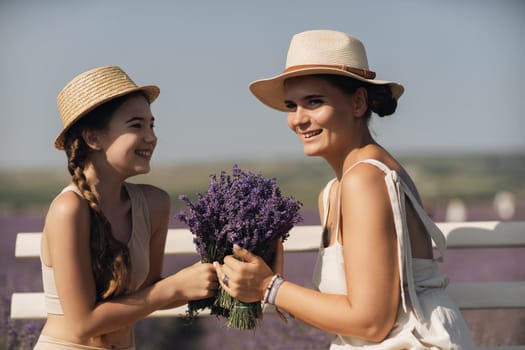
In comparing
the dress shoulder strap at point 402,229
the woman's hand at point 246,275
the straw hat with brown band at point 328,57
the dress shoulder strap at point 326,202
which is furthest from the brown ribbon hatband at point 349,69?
the woman's hand at point 246,275

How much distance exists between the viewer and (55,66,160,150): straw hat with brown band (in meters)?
2.88

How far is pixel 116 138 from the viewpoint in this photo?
2932 mm

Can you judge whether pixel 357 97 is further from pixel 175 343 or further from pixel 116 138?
pixel 175 343

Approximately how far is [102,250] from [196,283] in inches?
14.8

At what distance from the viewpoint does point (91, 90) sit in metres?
2.90

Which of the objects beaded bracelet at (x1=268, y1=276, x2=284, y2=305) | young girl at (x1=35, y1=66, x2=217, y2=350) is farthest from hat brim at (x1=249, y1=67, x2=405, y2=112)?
beaded bracelet at (x1=268, y1=276, x2=284, y2=305)

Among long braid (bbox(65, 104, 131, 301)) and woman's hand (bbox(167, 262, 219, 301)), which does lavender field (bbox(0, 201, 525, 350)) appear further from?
long braid (bbox(65, 104, 131, 301))

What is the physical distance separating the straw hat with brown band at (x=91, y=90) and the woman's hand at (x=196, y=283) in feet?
2.36

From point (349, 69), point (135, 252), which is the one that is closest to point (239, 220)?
point (135, 252)

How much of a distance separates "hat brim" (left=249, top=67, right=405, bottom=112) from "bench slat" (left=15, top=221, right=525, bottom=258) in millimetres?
Result: 764

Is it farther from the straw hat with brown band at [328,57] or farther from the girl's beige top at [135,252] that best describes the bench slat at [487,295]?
the girl's beige top at [135,252]

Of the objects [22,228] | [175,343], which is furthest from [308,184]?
[175,343]

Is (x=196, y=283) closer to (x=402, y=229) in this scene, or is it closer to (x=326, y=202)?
(x=326, y=202)

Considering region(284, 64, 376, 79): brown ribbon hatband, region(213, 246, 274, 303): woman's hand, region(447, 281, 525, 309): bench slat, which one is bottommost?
region(447, 281, 525, 309): bench slat
